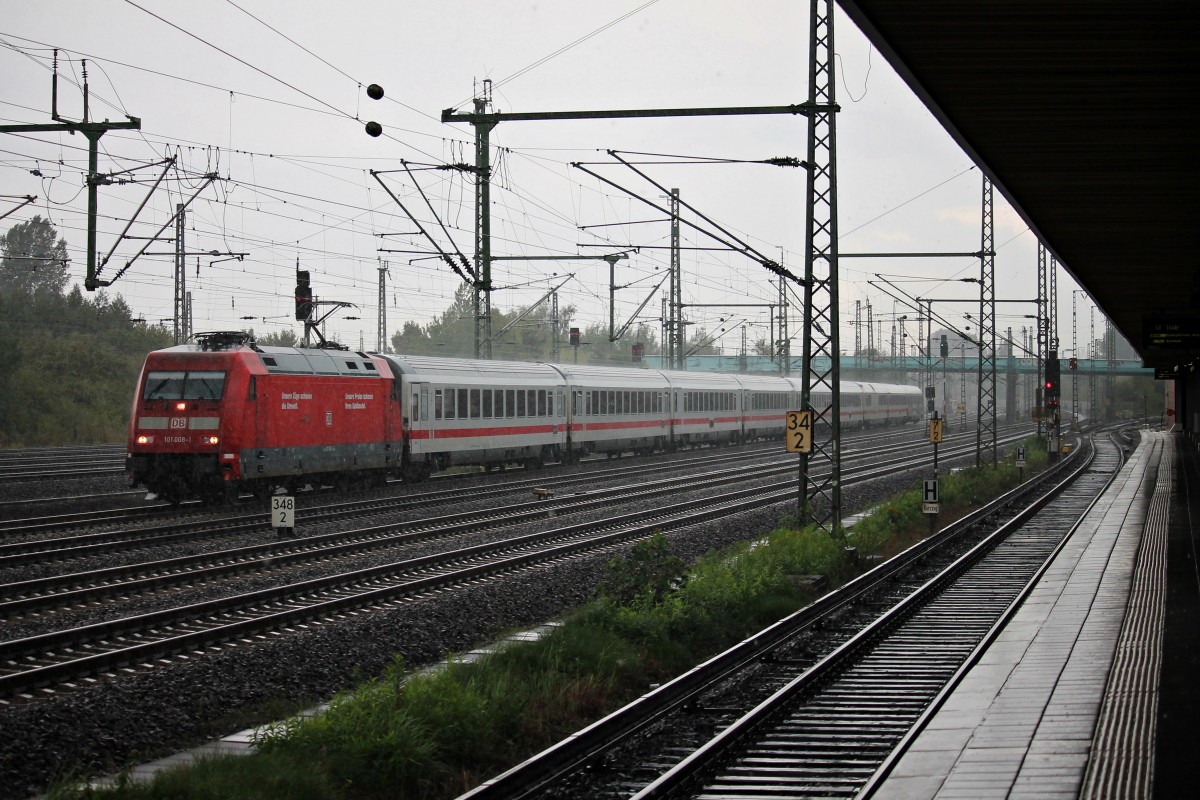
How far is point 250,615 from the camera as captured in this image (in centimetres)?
1327

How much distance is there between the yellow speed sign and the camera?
59.8 ft

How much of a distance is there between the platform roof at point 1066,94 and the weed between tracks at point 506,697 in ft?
17.4

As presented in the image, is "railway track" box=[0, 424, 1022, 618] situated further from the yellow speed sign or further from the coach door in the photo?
the yellow speed sign

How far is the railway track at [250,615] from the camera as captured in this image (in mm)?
10617

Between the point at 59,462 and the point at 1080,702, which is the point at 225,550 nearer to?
the point at 1080,702

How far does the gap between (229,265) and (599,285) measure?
17.9 metres

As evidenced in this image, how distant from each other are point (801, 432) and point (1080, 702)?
351 inches

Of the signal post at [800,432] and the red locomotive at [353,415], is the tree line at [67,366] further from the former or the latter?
the signal post at [800,432]

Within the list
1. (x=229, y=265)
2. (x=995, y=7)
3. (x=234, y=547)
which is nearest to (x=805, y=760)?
(x=995, y=7)

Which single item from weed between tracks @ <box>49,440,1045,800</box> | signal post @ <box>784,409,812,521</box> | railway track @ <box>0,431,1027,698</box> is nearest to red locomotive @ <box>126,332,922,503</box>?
railway track @ <box>0,431,1027,698</box>

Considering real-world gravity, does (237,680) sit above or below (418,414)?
below

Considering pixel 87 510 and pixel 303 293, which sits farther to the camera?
pixel 303 293

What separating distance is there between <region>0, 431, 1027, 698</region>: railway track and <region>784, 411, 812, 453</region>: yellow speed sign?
3.52 m

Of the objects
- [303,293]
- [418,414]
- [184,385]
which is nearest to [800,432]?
[184,385]
